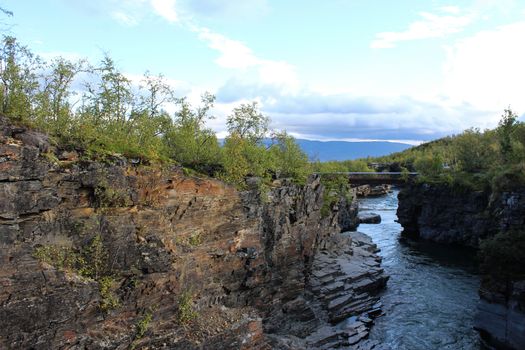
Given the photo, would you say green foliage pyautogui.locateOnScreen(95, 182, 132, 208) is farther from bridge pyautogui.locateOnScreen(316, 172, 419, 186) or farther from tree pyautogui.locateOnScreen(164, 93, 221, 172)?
bridge pyautogui.locateOnScreen(316, 172, 419, 186)

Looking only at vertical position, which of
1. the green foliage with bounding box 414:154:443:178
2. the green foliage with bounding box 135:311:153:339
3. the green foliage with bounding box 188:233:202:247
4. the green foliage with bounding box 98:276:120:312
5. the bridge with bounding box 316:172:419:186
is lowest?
the green foliage with bounding box 135:311:153:339

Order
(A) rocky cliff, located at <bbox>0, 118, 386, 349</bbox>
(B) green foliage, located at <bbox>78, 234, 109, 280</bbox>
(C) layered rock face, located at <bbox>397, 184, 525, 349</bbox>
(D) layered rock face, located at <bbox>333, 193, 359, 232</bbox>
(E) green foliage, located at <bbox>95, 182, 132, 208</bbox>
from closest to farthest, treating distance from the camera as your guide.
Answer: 1. (A) rocky cliff, located at <bbox>0, 118, 386, 349</bbox>
2. (B) green foliage, located at <bbox>78, 234, 109, 280</bbox>
3. (E) green foliage, located at <bbox>95, 182, 132, 208</bbox>
4. (C) layered rock face, located at <bbox>397, 184, 525, 349</bbox>
5. (D) layered rock face, located at <bbox>333, 193, 359, 232</bbox>

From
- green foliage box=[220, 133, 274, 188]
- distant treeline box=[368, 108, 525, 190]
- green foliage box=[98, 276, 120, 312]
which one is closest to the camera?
green foliage box=[98, 276, 120, 312]

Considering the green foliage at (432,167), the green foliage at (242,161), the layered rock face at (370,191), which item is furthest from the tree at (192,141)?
the layered rock face at (370,191)

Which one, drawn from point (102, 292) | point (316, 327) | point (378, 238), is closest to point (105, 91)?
point (102, 292)

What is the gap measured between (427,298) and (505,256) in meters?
12.6

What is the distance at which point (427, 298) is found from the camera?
4706 centimetres

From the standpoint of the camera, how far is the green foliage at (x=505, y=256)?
35631mm

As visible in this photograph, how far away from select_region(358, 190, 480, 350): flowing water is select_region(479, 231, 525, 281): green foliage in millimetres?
6321

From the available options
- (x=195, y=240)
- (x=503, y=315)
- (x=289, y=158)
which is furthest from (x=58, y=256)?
(x=503, y=315)

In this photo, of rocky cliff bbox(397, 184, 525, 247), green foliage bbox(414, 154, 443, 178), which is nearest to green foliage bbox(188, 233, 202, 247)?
rocky cliff bbox(397, 184, 525, 247)

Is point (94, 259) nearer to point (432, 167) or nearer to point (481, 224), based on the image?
point (481, 224)

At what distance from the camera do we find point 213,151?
32594 mm

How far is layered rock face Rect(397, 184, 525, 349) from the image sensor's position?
3412cm
